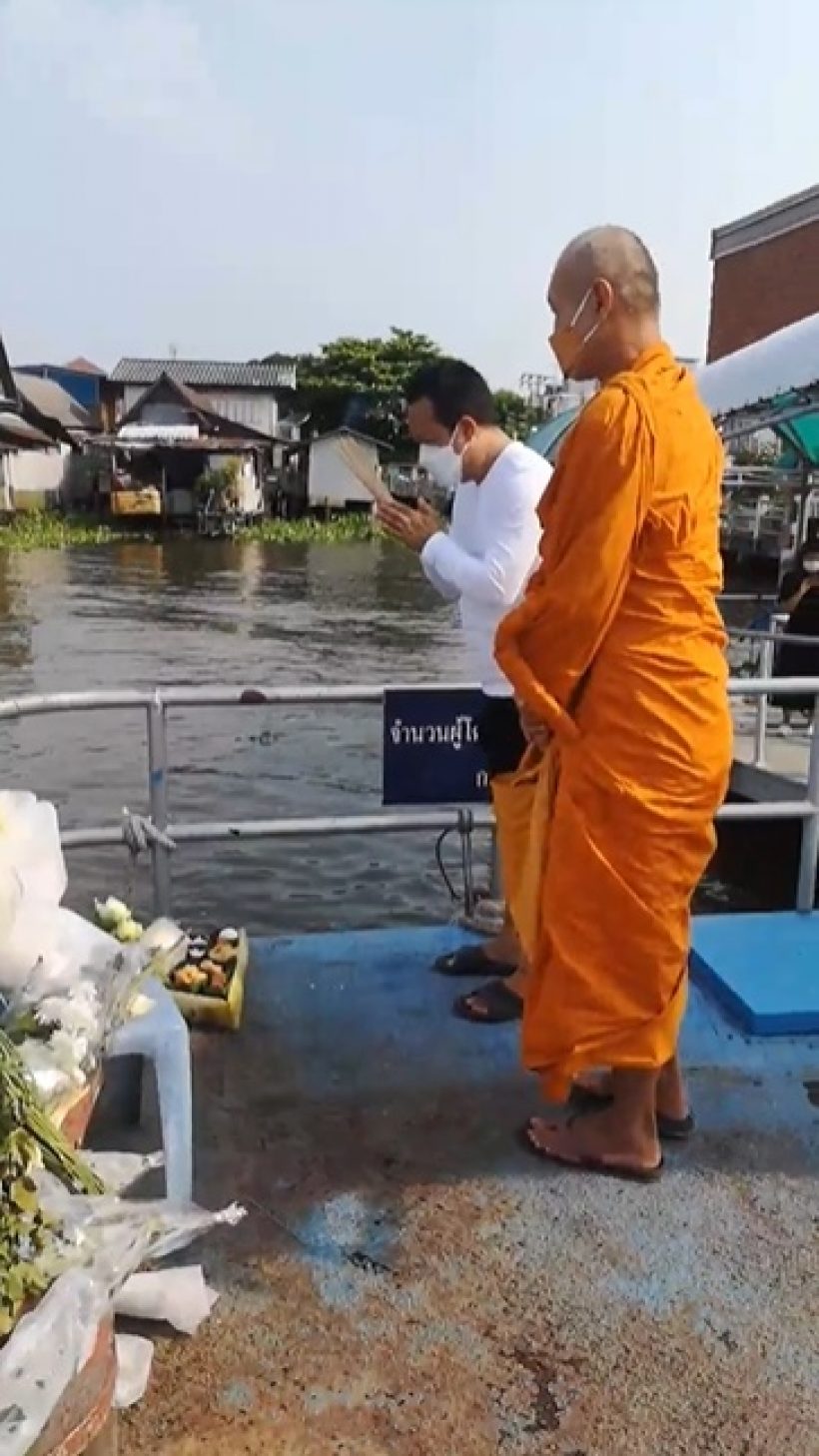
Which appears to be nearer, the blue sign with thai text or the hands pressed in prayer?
the hands pressed in prayer

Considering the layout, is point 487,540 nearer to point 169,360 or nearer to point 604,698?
point 604,698

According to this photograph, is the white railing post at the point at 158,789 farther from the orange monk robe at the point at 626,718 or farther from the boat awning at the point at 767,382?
the boat awning at the point at 767,382

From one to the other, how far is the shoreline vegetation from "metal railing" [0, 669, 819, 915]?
3003 centimetres

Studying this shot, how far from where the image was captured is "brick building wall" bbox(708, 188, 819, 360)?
27469 mm

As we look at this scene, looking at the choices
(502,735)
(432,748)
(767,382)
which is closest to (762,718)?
(767,382)

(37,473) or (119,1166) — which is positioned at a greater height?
(37,473)

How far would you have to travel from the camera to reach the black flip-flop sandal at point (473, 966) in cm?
347

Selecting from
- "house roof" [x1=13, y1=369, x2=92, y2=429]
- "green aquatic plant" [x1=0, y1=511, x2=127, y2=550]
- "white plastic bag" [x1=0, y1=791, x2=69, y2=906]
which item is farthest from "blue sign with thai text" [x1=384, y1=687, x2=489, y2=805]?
"house roof" [x1=13, y1=369, x2=92, y2=429]

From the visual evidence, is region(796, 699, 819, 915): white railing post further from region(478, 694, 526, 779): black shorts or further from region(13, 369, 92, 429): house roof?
region(13, 369, 92, 429): house roof

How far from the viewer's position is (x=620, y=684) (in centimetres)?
239

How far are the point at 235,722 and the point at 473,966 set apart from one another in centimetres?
934

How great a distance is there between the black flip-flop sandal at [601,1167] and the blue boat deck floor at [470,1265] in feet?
0.09

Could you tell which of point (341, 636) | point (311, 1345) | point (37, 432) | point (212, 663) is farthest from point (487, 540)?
point (37, 432)

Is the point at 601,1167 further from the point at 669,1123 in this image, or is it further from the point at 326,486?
the point at 326,486
